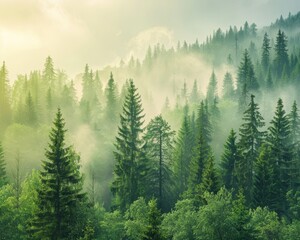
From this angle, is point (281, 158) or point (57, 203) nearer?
point (57, 203)

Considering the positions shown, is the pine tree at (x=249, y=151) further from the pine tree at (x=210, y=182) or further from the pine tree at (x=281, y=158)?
the pine tree at (x=210, y=182)

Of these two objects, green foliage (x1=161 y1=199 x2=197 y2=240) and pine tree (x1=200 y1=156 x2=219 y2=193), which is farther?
pine tree (x1=200 y1=156 x2=219 y2=193)

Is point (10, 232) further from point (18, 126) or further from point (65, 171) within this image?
point (18, 126)

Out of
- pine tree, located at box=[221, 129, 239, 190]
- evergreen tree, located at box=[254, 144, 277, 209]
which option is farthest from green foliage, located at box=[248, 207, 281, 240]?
pine tree, located at box=[221, 129, 239, 190]

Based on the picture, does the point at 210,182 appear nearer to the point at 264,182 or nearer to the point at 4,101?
the point at 264,182

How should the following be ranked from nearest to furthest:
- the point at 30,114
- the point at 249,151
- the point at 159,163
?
the point at 249,151
the point at 159,163
the point at 30,114

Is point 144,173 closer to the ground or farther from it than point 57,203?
farther from it

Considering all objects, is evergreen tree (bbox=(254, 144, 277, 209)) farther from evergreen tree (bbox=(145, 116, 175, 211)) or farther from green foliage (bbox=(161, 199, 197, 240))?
green foliage (bbox=(161, 199, 197, 240))

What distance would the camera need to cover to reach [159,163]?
58156 mm

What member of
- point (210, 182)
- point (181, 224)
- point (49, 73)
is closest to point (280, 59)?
point (49, 73)

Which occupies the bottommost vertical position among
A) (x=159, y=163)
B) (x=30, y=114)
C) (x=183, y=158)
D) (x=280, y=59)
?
(x=159, y=163)

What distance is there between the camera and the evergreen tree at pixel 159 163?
5678cm

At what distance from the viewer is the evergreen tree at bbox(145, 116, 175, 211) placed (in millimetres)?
56781

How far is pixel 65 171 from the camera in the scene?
35062 mm
